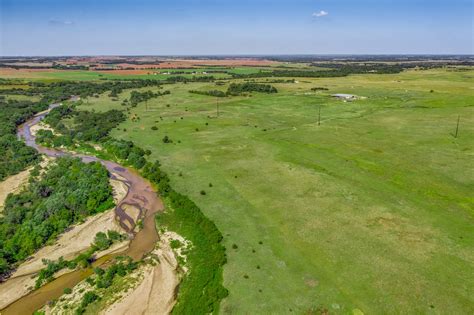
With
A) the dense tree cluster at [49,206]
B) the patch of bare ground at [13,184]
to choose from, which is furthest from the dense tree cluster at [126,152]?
the patch of bare ground at [13,184]

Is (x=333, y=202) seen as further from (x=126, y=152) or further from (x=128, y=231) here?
(x=126, y=152)

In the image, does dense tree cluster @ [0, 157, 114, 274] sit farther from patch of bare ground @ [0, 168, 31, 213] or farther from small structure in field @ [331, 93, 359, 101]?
small structure in field @ [331, 93, 359, 101]

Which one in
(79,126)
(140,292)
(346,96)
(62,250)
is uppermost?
(346,96)

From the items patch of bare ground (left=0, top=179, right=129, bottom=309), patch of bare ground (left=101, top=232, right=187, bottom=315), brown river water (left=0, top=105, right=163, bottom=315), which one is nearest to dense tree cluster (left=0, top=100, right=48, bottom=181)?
brown river water (left=0, top=105, right=163, bottom=315)

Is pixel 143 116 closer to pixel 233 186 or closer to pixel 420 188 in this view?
pixel 233 186

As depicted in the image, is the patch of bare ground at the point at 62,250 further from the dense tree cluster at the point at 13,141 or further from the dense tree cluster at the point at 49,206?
the dense tree cluster at the point at 13,141

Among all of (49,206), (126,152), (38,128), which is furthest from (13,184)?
(38,128)

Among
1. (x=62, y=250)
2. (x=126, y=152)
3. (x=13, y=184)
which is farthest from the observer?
(x=126, y=152)

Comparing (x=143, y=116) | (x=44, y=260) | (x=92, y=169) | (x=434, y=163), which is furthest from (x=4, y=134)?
(x=434, y=163)
